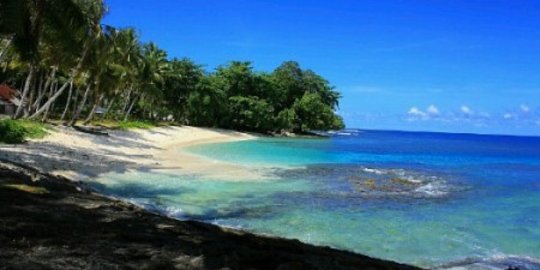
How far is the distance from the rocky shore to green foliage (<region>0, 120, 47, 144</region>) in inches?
658

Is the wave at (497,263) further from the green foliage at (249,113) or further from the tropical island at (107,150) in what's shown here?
the green foliage at (249,113)

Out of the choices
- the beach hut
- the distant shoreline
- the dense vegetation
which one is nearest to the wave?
the distant shoreline

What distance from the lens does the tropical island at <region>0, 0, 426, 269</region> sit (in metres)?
6.01

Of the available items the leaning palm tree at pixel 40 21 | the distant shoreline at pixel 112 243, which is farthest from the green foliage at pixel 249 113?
the distant shoreline at pixel 112 243

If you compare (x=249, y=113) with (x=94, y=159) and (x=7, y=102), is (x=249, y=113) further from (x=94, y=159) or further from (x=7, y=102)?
(x=94, y=159)

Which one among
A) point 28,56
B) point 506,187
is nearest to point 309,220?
point 28,56

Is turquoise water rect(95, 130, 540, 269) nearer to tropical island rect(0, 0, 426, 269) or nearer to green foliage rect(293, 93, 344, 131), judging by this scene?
tropical island rect(0, 0, 426, 269)

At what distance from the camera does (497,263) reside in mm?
11016

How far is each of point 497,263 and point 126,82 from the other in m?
41.6

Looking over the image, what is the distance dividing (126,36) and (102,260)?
37327 millimetres

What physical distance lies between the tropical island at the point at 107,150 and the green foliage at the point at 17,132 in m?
0.09

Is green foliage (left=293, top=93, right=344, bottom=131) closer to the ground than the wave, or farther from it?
farther from it

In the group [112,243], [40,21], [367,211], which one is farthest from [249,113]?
[112,243]

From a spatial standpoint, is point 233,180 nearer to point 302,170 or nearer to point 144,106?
point 302,170
